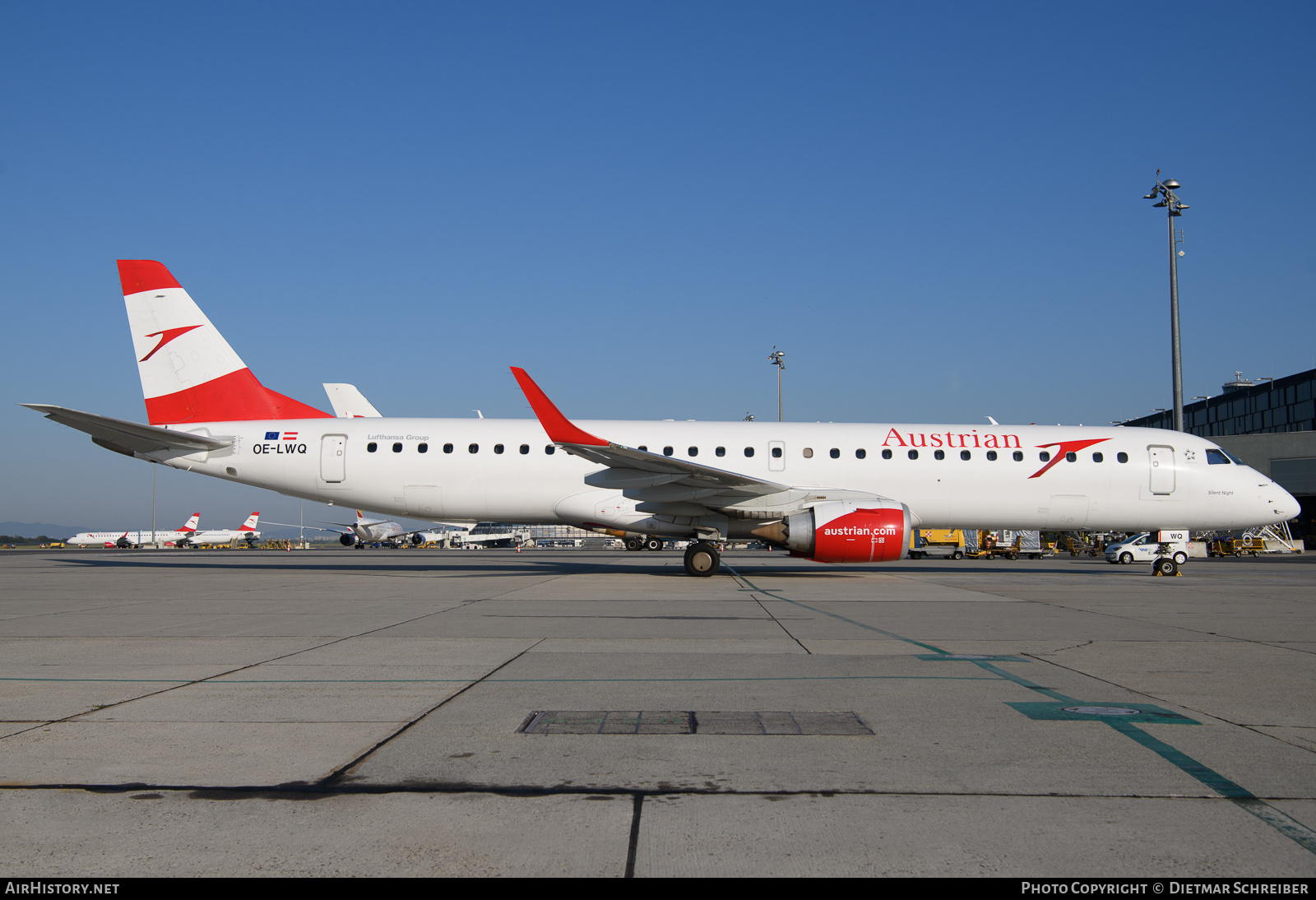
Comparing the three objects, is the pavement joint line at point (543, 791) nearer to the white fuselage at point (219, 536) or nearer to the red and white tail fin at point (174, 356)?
the red and white tail fin at point (174, 356)

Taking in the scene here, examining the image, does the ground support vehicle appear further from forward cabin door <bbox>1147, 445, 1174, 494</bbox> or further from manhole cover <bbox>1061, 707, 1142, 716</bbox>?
manhole cover <bbox>1061, 707, 1142, 716</bbox>

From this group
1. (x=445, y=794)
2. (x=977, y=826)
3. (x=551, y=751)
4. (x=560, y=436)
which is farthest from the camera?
(x=560, y=436)

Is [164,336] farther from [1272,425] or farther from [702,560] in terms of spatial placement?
[1272,425]

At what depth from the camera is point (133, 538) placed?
2953 inches

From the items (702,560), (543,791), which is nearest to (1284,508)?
(702,560)

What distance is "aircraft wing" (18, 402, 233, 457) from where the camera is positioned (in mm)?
17062

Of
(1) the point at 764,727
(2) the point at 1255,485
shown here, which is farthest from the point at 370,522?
(1) the point at 764,727

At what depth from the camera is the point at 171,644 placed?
7.94 m

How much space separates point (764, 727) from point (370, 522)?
77.0 meters

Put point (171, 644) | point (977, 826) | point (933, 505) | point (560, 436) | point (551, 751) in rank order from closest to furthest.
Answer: point (977, 826) → point (551, 751) → point (171, 644) → point (560, 436) → point (933, 505)

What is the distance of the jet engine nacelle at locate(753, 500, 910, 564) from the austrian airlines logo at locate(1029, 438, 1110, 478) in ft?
14.1

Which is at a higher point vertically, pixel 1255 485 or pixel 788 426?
pixel 788 426

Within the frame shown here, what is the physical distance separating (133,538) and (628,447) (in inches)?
2893
